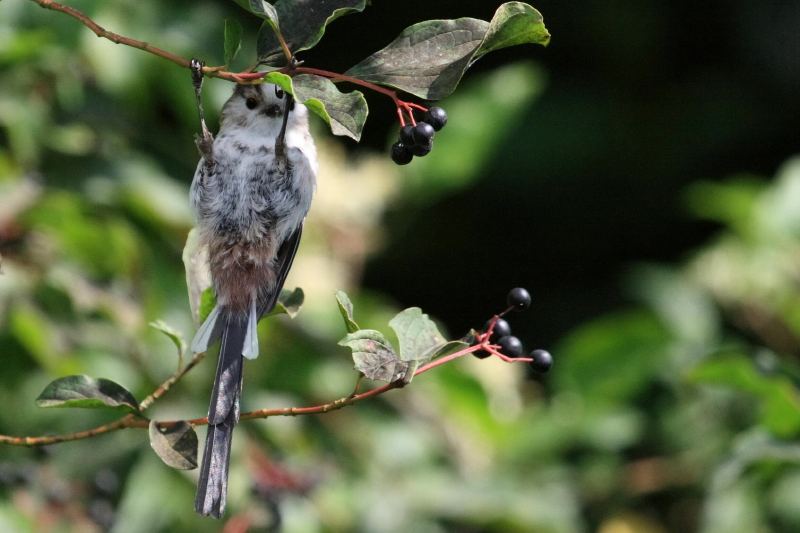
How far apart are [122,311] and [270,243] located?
98cm

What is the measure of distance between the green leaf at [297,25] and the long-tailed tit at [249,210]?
29 centimetres

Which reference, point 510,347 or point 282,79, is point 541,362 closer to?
point 510,347

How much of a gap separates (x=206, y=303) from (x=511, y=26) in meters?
0.66

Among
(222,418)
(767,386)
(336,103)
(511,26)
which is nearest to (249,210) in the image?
(222,418)

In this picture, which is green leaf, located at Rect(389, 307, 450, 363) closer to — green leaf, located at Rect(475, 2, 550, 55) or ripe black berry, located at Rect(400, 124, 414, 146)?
ripe black berry, located at Rect(400, 124, 414, 146)

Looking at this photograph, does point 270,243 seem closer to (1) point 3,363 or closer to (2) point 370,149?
(1) point 3,363

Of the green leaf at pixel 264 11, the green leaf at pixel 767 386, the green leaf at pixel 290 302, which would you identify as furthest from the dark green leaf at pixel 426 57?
the green leaf at pixel 767 386

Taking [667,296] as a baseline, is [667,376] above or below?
below

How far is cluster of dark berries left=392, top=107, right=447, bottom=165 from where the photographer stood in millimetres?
1096

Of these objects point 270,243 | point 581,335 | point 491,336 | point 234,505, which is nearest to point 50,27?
point 270,243

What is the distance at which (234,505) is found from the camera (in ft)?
7.54

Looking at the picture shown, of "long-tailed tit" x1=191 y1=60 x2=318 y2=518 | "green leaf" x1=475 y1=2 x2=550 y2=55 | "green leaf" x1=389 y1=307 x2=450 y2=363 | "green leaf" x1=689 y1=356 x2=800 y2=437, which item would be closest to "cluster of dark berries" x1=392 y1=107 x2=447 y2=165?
"green leaf" x1=475 y1=2 x2=550 y2=55

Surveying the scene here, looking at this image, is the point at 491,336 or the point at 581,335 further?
the point at 581,335

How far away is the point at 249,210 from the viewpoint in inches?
60.7
